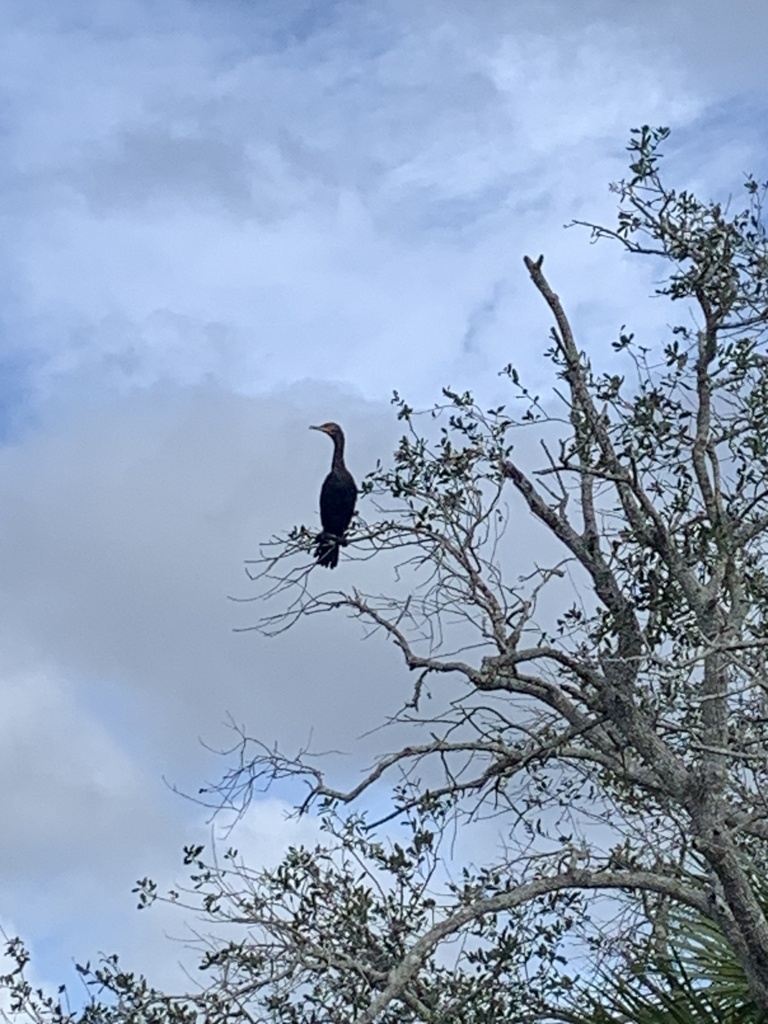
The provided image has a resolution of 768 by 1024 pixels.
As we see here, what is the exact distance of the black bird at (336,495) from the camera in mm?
10523

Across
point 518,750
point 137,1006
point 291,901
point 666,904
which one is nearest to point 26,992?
point 137,1006

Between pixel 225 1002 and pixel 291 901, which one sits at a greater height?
pixel 291 901

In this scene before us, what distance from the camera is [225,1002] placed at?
7512mm

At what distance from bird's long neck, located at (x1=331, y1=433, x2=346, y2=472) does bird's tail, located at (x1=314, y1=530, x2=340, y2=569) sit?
2420 mm

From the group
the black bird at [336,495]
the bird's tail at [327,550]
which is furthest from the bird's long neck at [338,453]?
the bird's tail at [327,550]

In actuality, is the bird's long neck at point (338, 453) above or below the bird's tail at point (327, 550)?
above

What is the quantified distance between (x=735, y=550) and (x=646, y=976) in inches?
89.3

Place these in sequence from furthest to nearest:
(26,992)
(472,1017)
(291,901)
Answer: (26,992), (291,901), (472,1017)

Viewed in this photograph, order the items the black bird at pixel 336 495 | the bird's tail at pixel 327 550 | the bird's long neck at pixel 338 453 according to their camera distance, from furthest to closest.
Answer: the bird's long neck at pixel 338 453 → the black bird at pixel 336 495 → the bird's tail at pixel 327 550

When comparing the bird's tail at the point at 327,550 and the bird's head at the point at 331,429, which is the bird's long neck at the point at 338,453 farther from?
the bird's tail at the point at 327,550

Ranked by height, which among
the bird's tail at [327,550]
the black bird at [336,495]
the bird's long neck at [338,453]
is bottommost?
the bird's tail at [327,550]

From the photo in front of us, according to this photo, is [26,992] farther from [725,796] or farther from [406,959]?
[725,796]

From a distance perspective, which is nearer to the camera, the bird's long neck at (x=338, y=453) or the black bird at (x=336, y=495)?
the black bird at (x=336, y=495)

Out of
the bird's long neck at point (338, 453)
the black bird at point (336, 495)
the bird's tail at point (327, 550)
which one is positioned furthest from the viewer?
the bird's long neck at point (338, 453)
